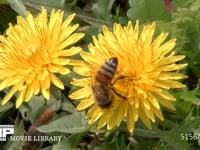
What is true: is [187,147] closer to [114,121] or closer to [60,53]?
[114,121]

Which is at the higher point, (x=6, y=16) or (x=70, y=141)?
(x=6, y=16)

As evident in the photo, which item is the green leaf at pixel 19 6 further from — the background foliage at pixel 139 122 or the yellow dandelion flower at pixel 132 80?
the yellow dandelion flower at pixel 132 80

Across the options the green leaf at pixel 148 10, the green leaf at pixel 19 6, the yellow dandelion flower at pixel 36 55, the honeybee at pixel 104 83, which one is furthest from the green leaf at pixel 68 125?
the green leaf at pixel 19 6

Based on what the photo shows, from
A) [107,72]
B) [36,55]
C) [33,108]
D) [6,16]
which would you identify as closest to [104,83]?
[107,72]

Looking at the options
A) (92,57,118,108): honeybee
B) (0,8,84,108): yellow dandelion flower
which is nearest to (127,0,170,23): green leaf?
(0,8,84,108): yellow dandelion flower

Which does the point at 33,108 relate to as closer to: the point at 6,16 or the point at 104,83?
the point at 6,16

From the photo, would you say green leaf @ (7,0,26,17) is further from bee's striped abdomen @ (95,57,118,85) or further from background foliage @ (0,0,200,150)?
bee's striped abdomen @ (95,57,118,85)
